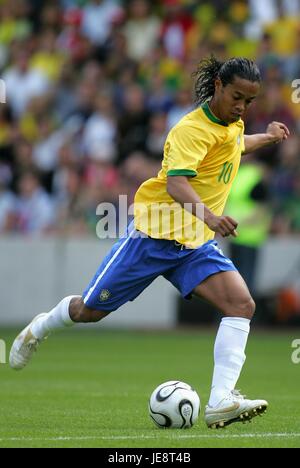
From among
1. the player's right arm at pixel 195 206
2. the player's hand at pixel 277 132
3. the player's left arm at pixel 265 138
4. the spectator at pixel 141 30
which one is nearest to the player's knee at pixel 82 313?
the player's right arm at pixel 195 206

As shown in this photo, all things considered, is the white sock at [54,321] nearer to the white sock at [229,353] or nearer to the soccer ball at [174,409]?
the soccer ball at [174,409]

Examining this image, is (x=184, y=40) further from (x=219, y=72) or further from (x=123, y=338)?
(x=219, y=72)

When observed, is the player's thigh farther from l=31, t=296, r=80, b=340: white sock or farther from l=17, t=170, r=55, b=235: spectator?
l=17, t=170, r=55, b=235: spectator

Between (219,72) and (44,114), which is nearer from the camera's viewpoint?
(219,72)

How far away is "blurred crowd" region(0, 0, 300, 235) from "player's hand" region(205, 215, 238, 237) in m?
8.91

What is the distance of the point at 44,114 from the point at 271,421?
38.8 ft

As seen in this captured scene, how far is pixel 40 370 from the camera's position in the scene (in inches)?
465

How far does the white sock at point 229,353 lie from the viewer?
7.52m

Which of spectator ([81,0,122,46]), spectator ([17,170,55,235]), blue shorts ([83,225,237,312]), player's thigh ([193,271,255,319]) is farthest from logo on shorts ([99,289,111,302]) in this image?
spectator ([81,0,122,46])

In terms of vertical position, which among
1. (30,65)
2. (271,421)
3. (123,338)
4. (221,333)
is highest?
(30,65)

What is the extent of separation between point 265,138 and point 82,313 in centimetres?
185

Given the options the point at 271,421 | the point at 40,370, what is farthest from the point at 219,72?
the point at 40,370

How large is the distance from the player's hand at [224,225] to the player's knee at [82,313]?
136 centimetres
